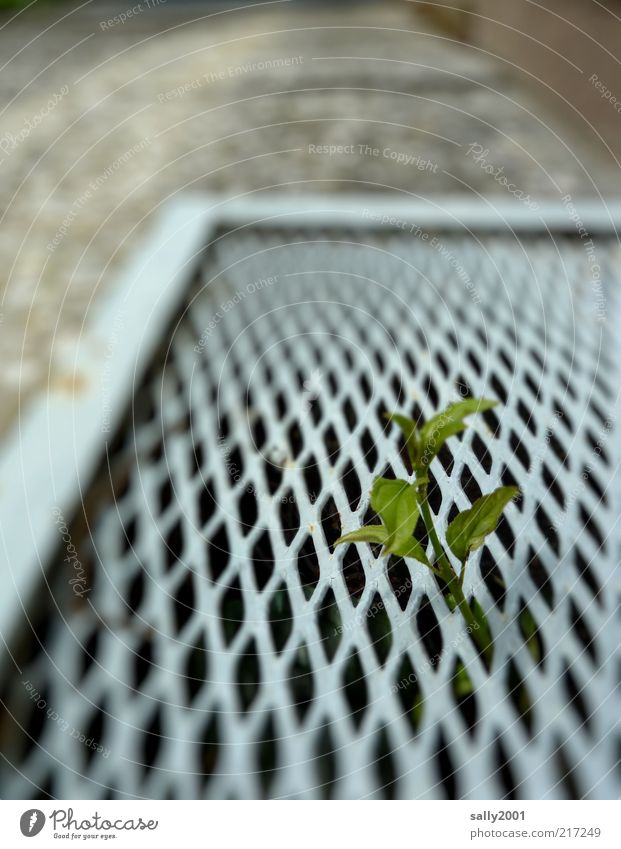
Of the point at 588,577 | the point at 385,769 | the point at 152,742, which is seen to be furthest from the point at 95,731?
the point at 588,577

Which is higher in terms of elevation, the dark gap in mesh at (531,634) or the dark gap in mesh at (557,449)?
the dark gap in mesh at (557,449)

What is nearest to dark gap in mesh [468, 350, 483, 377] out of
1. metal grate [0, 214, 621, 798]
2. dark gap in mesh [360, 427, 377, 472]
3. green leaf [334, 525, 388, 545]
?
metal grate [0, 214, 621, 798]

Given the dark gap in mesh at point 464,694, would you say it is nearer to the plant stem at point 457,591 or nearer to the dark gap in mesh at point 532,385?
the plant stem at point 457,591

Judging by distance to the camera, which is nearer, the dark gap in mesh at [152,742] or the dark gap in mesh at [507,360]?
the dark gap in mesh at [152,742]

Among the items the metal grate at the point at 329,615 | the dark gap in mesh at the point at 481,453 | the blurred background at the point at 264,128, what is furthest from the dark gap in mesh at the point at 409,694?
the blurred background at the point at 264,128

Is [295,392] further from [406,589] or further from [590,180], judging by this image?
[590,180]
